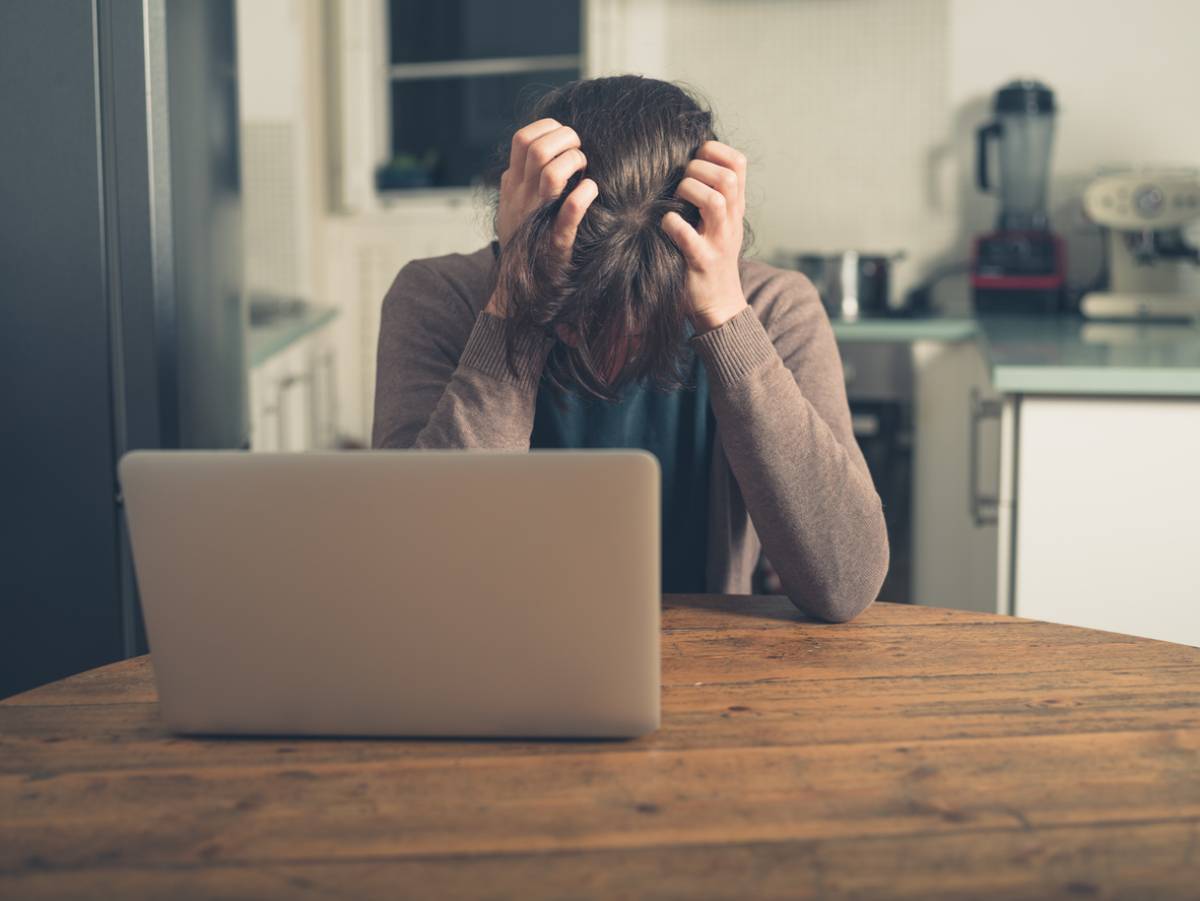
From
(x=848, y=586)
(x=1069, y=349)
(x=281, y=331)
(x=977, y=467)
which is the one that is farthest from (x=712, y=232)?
(x=281, y=331)

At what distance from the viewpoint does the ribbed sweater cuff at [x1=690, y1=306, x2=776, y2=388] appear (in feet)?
4.06

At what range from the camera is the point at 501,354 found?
1.31m

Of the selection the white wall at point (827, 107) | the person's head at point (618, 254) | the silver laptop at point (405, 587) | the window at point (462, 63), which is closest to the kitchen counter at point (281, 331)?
the window at point (462, 63)

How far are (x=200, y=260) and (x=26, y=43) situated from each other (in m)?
0.36

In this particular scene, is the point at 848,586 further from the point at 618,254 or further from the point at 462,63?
the point at 462,63

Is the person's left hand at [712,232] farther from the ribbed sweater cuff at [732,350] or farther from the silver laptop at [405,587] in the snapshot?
the silver laptop at [405,587]

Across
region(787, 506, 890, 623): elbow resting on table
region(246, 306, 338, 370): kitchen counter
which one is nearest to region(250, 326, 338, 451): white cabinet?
region(246, 306, 338, 370): kitchen counter

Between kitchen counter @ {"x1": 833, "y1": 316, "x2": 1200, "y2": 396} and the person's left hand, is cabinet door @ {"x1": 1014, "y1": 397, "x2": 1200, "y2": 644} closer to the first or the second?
kitchen counter @ {"x1": 833, "y1": 316, "x2": 1200, "y2": 396}

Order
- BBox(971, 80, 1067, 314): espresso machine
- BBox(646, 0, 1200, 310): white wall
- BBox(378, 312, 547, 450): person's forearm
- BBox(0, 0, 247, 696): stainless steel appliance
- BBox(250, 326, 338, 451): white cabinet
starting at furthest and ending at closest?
BBox(646, 0, 1200, 310): white wall, BBox(971, 80, 1067, 314): espresso machine, BBox(250, 326, 338, 451): white cabinet, BBox(0, 0, 247, 696): stainless steel appliance, BBox(378, 312, 547, 450): person's forearm

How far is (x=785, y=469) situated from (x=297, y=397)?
2.32 meters

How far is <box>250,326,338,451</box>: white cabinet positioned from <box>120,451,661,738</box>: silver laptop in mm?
1784

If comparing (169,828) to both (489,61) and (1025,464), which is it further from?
(489,61)

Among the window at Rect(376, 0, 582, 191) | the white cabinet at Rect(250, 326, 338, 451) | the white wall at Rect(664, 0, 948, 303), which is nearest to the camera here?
the white cabinet at Rect(250, 326, 338, 451)

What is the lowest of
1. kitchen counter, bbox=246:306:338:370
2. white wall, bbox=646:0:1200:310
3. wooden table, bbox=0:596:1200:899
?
wooden table, bbox=0:596:1200:899
